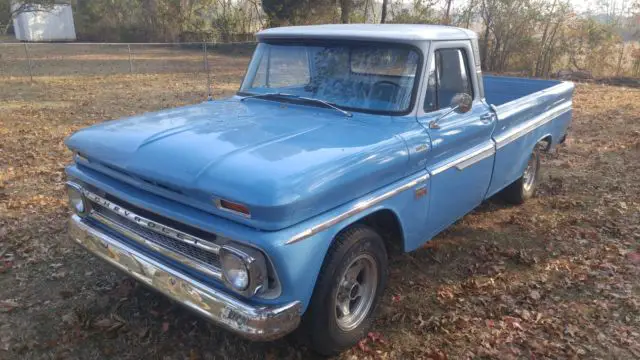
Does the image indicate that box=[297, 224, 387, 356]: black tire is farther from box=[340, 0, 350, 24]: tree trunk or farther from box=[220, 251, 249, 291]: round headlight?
box=[340, 0, 350, 24]: tree trunk

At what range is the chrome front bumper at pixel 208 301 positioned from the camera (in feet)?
7.94

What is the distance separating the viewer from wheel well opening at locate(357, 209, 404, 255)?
→ 3.15 meters

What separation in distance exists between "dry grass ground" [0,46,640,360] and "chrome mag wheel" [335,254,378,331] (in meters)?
0.22

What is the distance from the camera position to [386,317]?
352 centimetres

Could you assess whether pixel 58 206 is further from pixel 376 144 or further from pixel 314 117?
pixel 376 144

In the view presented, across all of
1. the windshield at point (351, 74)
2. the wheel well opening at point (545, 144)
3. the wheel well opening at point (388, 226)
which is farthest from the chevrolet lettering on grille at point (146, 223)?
the wheel well opening at point (545, 144)

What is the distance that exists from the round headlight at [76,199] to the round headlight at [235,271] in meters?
1.36

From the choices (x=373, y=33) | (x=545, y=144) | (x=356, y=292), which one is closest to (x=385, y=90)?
(x=373, y=33)

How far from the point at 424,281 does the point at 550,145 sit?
287 cm

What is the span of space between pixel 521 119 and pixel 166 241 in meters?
3.60

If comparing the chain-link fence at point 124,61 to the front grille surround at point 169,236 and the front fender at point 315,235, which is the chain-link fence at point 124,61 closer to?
the front grille surround at point 169,236

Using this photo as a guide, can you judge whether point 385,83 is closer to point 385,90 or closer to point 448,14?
point 385,90

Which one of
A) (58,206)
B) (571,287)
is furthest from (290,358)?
(58,206)

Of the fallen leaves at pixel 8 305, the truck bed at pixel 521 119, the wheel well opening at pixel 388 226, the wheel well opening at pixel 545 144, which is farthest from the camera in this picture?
the wheel well opening at pixel 545 144
